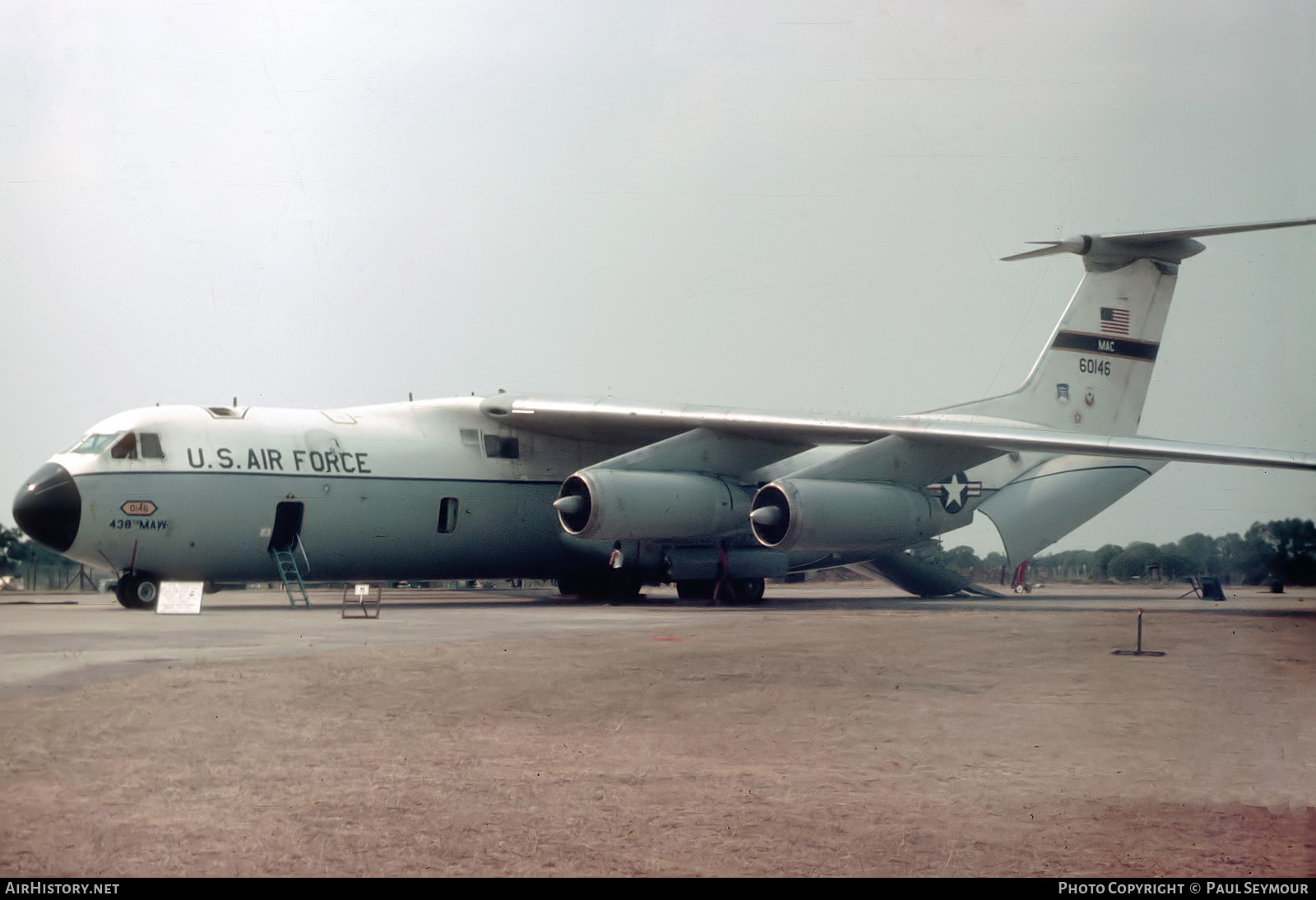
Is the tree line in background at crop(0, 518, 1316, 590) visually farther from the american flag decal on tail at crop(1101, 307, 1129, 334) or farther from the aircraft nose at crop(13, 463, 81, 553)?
the american flag decal on tail at crop(1101, 307, 1129, 334)

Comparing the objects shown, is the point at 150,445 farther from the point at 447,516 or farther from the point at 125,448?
the point at 447,516

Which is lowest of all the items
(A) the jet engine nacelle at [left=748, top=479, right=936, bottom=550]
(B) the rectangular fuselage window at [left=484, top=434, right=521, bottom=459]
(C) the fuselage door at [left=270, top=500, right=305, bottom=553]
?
(C) the fuselage door at [left=270, top=500, right=305, bottom=553]

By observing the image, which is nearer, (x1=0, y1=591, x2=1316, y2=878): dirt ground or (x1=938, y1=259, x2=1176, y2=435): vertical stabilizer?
(x1=0, y1=591, x2=1316, y2=878): dirt ground

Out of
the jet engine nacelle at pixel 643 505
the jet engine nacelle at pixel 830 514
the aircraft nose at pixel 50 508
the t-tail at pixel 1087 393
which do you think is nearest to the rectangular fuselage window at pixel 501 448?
the jet engine nacelle at pixel 643 505

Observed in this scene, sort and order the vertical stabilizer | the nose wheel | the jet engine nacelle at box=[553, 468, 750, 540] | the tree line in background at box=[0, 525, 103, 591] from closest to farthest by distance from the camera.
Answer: the tree line in background at box=[0, 525, 103, 591] < the nose wheel < the jet engine nacelle at box=[553, 468, 750, 540] < the vertical stabilizer

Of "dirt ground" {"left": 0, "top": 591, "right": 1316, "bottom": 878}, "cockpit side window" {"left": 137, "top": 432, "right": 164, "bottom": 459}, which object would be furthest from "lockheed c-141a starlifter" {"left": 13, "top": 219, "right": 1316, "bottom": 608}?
"dirt ground" {"left": 0, "top": 591, "right": 1316, "bottom": 878}

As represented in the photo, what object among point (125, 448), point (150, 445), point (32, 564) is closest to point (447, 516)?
point (150, 445)

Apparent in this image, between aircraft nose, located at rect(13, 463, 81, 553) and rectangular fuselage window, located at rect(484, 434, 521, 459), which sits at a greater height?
rectangular fuselage window, located at rect(484, 434, 521, 459)

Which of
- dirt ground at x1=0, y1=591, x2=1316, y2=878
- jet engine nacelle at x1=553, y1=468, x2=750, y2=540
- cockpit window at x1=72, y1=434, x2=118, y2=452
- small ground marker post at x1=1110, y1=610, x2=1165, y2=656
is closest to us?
dirt ground at x1=0, y1=591, x2=1316, y2=878

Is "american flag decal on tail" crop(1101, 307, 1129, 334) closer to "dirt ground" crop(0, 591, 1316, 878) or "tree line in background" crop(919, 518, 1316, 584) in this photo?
"tree line in background" crop(919, 518, 1316, 584)

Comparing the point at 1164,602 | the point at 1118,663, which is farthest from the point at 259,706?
the point at 1164,602

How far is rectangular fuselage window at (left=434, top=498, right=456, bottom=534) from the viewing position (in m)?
19.7

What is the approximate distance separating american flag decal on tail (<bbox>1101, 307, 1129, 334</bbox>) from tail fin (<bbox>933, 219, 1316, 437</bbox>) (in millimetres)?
14
